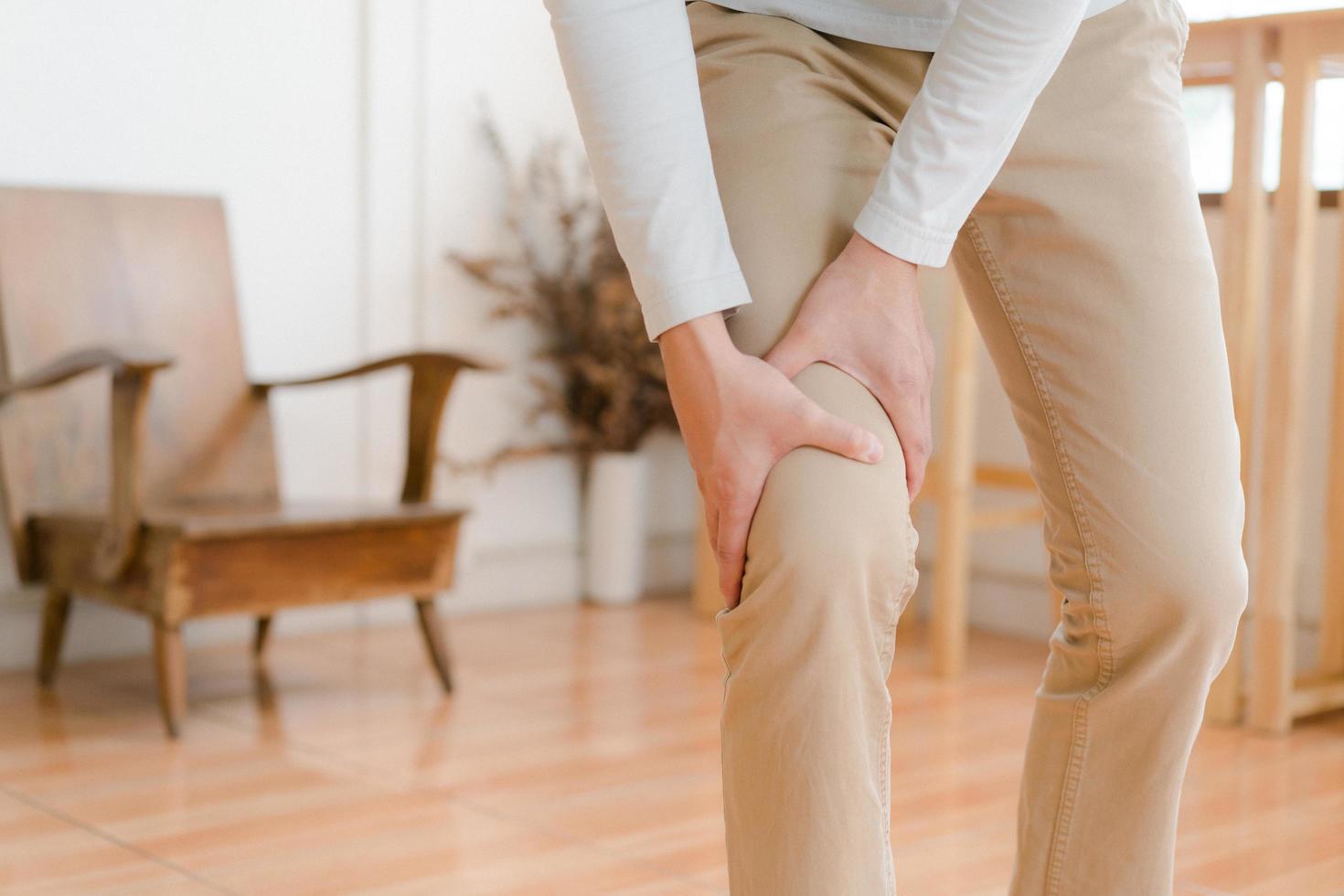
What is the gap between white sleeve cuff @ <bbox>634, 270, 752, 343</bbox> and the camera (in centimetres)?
82

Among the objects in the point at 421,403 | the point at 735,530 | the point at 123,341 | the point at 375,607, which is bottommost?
the point at 375,607

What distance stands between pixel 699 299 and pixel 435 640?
1.72m

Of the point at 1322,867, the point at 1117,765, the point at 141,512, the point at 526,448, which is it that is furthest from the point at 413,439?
the point at 1117,765

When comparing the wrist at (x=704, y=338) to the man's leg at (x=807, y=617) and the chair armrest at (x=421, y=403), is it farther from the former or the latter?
the chair armrest at (x=421, y=403)

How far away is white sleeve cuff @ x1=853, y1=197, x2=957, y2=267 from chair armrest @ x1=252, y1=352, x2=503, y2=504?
5.24 ft

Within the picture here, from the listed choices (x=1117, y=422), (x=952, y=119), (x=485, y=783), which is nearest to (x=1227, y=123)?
(x=485, y=783)

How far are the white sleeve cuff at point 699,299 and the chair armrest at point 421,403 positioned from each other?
158cm

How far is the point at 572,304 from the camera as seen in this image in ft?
10.5

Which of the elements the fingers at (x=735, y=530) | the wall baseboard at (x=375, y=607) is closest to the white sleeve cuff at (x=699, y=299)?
the fingers at (x=735, y=530)

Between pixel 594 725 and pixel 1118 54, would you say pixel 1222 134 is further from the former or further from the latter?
pixel 1118 54

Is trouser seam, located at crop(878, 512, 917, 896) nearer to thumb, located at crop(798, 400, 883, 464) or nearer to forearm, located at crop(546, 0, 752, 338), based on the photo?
thumb, located at crop(798, 400, 883, 464)

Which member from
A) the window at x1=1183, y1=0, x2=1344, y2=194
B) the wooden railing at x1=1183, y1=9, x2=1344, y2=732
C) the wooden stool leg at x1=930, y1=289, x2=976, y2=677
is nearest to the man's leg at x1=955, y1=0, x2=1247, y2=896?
the wooden railing at x1=1183, y1=9, x2=1344, y2=732

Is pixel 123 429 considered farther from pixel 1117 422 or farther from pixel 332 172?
pixel 1117 422

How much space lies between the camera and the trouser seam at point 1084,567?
0.98 m
